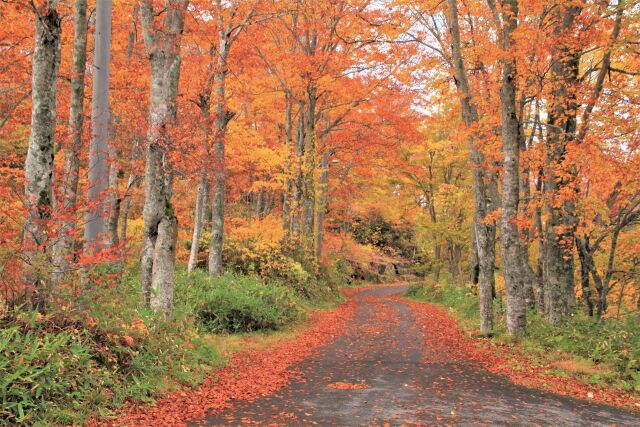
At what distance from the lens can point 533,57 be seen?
13492mm

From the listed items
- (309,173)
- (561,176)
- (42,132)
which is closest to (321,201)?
(309,173)

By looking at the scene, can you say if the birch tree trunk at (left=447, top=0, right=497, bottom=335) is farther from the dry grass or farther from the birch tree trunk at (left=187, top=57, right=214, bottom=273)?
the birch tree trunk at (left=187, top=57, right=214, bottom=273)

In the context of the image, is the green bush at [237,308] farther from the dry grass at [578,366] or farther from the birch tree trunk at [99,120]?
the dry grass at [578,366]

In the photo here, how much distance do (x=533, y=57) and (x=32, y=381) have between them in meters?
13.6

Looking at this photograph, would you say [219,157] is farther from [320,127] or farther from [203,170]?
[320,127]

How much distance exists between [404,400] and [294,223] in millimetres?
16174

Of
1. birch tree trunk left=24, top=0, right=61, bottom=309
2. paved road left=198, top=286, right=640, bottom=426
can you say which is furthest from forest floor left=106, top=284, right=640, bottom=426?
birch tree trunk left=24, top=0, right=61, bottom=309

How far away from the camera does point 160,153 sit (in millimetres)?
9852

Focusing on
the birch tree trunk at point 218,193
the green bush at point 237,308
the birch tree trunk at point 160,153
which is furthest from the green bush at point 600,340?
the birch tree trunk at point 218,193

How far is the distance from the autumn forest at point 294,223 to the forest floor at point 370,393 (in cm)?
7

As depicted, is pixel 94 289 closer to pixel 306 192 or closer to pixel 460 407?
pixel 460 407

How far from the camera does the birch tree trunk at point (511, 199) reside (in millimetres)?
12508

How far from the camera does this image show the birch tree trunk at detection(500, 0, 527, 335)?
1251 cm

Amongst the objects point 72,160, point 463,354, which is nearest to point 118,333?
point 72,160
